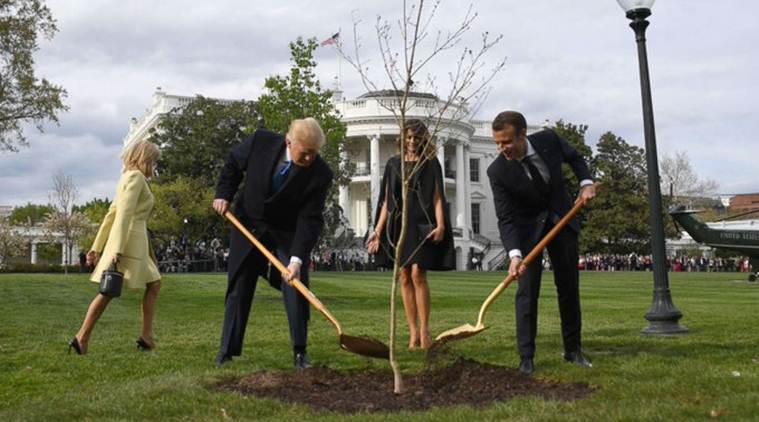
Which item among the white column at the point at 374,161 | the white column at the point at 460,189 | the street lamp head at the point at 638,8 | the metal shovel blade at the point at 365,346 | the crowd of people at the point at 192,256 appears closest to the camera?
the metal shovel blade at the point at 365,346

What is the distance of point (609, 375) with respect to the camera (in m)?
Answer: 5.43

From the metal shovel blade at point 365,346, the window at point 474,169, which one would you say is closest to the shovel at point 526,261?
the metal shovel blade at point 365,346

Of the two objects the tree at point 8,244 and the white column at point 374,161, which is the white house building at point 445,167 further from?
the tree at point 8,244

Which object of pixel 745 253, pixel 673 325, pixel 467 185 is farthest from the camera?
pixel 467 185

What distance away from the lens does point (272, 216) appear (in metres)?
6.29

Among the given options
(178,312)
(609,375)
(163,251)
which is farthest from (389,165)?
(163,251)

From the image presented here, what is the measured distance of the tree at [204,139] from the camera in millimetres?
53844

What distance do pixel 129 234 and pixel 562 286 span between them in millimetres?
3779

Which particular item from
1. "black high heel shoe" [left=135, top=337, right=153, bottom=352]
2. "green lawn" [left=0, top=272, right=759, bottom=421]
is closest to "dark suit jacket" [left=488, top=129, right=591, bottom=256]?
"green lawn" [left=0, top=272, right=759, bottom=421]

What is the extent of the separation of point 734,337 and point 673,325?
2.39 feet

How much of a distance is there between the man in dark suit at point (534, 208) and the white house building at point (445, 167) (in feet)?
174

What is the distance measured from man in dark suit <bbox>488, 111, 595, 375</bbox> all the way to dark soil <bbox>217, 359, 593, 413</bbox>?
64 centimetres

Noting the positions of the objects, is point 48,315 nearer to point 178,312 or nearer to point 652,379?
point 178,312

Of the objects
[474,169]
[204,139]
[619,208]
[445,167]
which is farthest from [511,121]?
[474,169]
